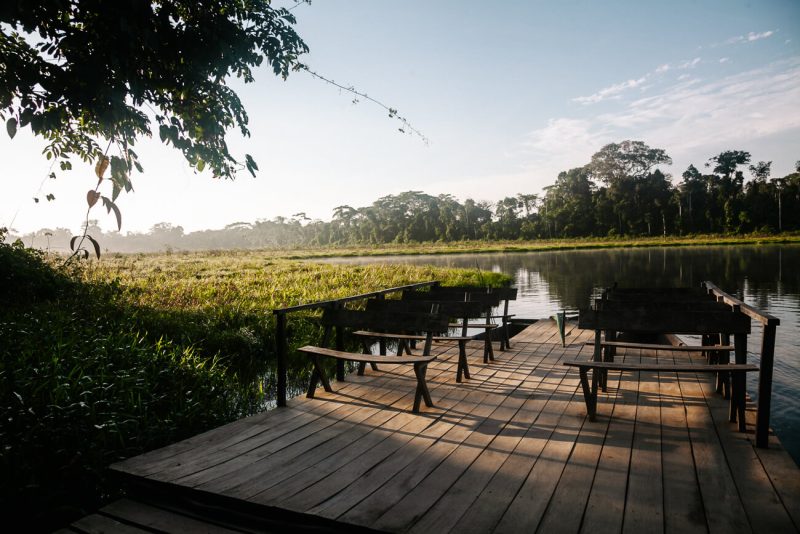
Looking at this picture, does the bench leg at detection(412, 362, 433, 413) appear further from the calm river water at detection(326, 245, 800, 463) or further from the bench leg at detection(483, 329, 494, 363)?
the calm river water at detection(326, 245, 800, 463)

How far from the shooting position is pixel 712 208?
82.4 metres

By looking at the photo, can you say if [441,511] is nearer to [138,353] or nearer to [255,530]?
[255,530]

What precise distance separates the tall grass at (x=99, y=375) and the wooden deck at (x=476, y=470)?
0.81 metres

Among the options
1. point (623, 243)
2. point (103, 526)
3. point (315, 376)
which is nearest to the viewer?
point (103, 526)

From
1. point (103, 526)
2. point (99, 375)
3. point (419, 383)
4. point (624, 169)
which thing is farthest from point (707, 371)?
point (624, 169)

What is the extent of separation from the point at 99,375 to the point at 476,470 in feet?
15.5

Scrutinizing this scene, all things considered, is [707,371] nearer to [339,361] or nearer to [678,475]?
[678,475]

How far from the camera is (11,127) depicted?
2.69m

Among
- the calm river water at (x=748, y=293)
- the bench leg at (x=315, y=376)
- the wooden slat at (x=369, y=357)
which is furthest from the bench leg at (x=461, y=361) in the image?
the calm river water at (x=748, y=293)

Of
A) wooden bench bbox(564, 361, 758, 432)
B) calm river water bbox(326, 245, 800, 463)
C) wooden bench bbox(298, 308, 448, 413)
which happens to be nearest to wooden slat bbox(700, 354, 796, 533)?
wooden bench bbox(564, 361, 758, 432)

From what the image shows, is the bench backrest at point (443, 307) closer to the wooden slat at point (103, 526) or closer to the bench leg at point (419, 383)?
the bench leg at point (419, 383)

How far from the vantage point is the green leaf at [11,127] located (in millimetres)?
2654

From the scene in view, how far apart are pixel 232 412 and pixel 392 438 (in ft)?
9.91

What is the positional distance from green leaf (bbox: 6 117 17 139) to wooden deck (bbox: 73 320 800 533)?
8.43 ft
